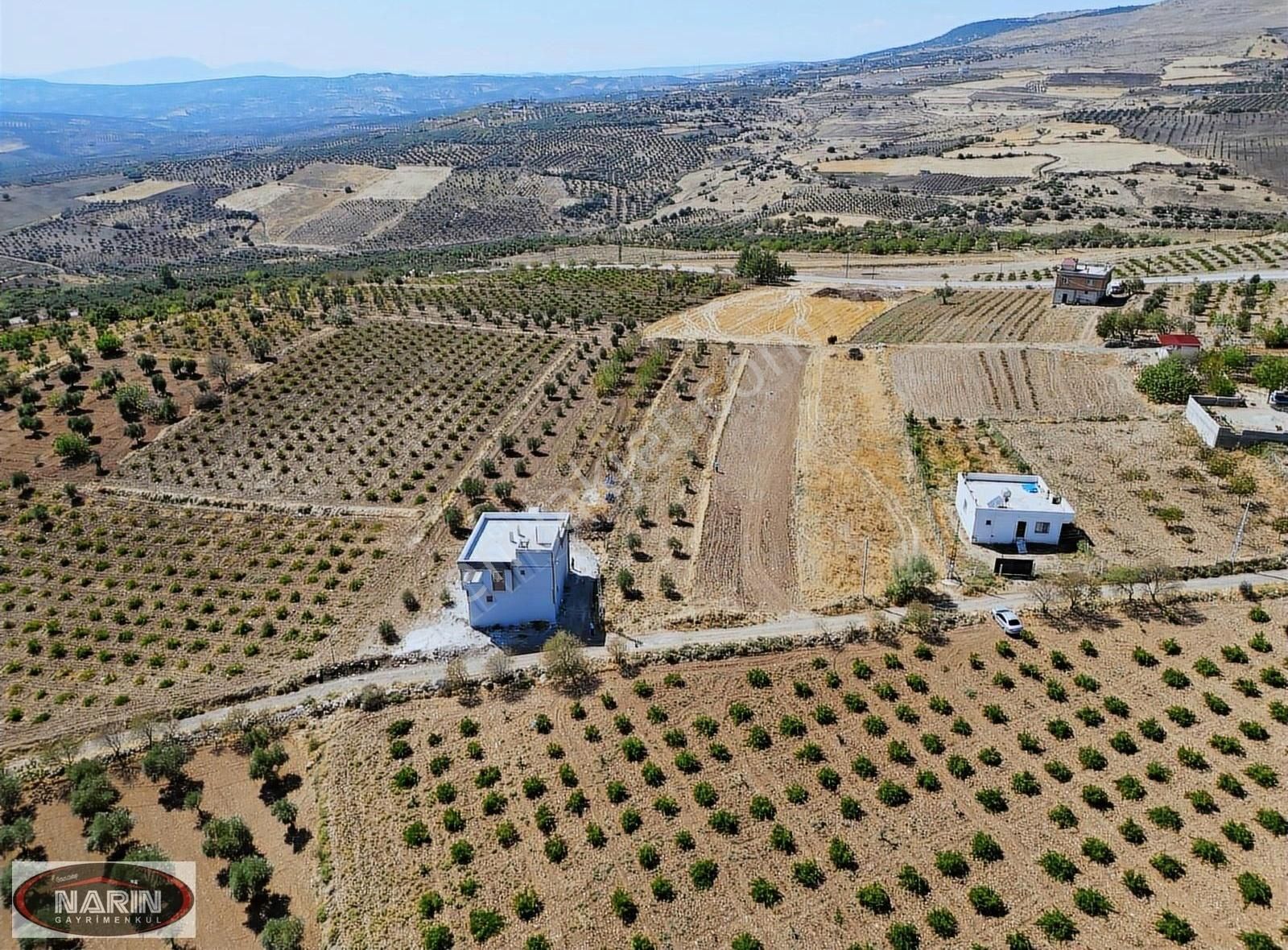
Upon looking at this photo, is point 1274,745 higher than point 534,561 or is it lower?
lower

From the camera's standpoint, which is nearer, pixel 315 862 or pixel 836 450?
pixel 315 862

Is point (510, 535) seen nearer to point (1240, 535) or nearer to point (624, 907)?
point (624, 907)

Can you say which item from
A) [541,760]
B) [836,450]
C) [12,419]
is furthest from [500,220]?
[541,760]

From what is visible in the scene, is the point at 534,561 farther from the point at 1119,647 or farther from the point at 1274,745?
the point at 1274,745

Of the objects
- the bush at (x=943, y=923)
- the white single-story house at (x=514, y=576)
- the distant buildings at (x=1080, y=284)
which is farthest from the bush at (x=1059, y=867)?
the distant buildings at (x=1080, y=284)

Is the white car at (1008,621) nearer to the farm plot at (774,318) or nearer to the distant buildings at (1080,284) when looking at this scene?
the farm plot at (774,318)

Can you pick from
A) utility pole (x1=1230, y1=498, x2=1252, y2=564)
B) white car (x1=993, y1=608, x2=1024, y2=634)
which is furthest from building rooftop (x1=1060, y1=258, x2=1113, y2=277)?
white car (x1=993, y1=608, x2=1024, y2=634)

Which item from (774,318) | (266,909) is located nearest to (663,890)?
(266,909)
